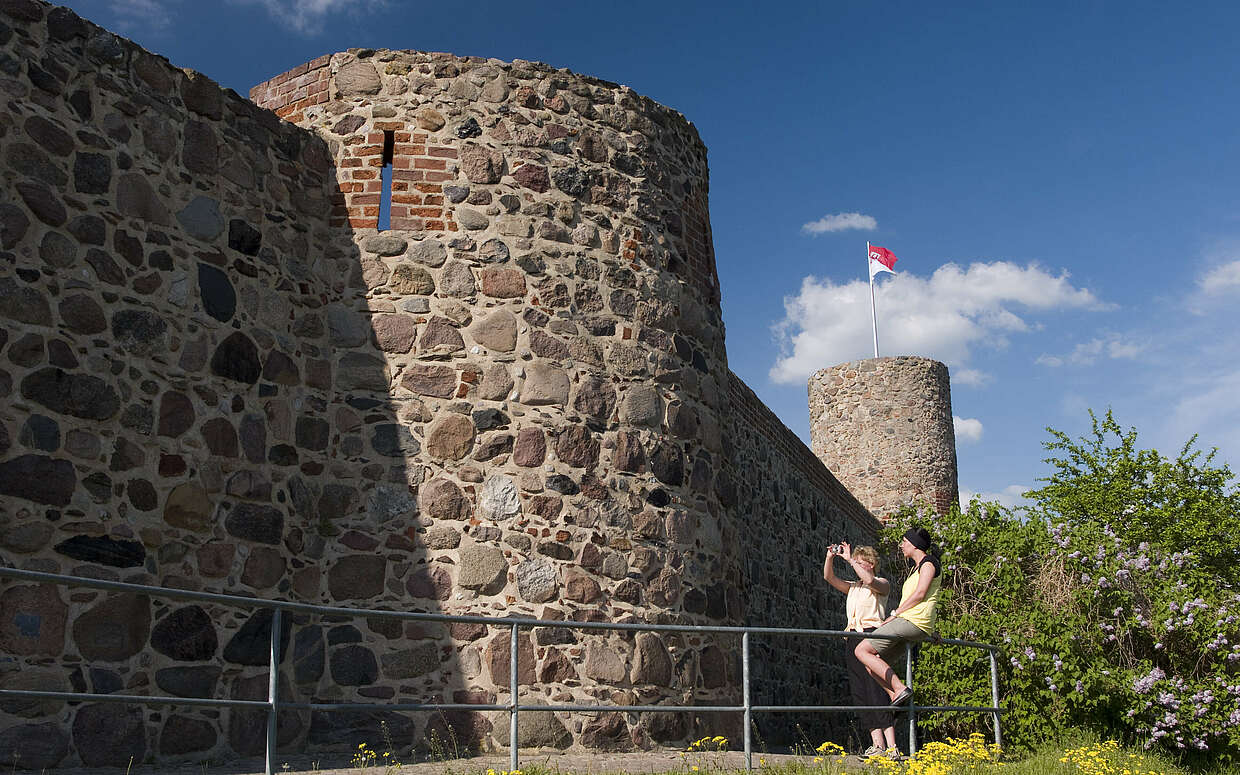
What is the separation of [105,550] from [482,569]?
2.25 m

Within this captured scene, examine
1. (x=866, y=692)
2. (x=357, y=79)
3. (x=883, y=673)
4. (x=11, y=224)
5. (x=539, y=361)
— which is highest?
(x=357, y=79)

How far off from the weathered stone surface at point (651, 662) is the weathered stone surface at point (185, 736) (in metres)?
2.63

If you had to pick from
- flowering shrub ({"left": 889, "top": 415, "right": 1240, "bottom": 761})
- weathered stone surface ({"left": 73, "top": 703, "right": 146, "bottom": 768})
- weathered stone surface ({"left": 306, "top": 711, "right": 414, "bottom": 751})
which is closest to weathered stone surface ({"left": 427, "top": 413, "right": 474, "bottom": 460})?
weathered stone surface ({"left": 306, "top": 711, "right": 414, "bottom": 751})

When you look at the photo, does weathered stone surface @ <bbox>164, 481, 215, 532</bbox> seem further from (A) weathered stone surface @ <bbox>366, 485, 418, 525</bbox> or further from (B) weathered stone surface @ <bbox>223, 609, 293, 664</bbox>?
(A) weathered stone surface @ <bbox>366, 485, 418, 525</bbox>

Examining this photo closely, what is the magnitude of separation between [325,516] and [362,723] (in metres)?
1.34

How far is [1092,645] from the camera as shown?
35.6 ft

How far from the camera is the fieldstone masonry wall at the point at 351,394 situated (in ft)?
20.2

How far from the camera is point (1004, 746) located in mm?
10281

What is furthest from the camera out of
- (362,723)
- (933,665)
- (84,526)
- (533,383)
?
(933,665)

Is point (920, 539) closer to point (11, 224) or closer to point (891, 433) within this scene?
point (11, 224)

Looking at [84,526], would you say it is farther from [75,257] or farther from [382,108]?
[382,108]

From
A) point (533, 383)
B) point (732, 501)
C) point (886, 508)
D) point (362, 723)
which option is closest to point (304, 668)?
point (362, 723)

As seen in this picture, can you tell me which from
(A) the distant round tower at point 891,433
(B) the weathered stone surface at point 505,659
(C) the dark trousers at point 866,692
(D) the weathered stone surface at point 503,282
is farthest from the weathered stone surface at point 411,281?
(A) the distant round tower at point 891,433

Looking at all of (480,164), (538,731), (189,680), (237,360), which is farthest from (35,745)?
(480,164)
